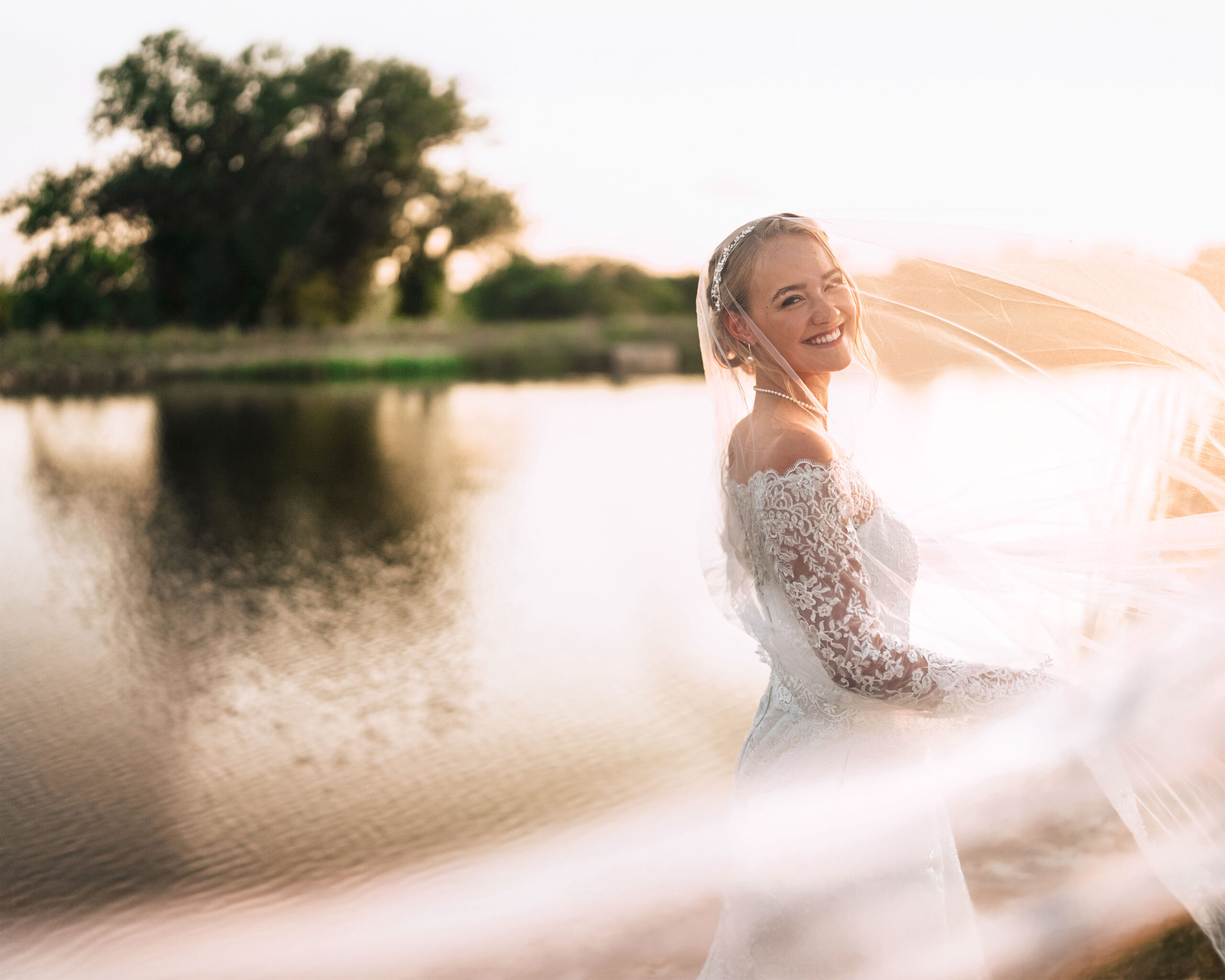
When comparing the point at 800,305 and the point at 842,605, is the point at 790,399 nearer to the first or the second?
the point at 800,305

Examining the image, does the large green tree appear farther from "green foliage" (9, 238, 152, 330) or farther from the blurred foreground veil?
the blurred foreground veil

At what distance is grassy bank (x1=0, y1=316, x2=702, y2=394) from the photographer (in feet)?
85.7

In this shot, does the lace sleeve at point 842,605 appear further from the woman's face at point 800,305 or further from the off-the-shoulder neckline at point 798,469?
the woman's face at point 800,305

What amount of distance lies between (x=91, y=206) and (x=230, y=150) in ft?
15.0

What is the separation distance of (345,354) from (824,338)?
31636 millimetres

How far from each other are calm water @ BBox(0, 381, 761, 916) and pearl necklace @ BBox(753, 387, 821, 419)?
229 cm

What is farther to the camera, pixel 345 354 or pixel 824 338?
pixel 345 354

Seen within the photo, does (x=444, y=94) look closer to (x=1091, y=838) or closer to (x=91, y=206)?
(x=91, y=206)

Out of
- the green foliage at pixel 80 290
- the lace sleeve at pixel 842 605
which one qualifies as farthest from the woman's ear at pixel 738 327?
the green foliage at pixel 80 290

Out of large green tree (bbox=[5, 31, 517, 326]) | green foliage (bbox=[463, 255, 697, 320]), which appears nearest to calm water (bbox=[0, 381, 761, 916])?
large green tree (bbox=[5, 31, 517, 326])

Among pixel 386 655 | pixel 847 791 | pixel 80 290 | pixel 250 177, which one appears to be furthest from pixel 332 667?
pixel 250 177

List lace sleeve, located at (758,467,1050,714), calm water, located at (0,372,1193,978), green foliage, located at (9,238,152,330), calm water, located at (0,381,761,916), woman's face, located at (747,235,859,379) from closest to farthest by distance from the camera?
lace sleeve, located at (758,467,1050,714)
woman's face, located at (747,235,859,379)
calm water, located at (0,372,1193,978)
calm water, located at (0,381,761,916)
green foliage, located at (9,238,152,330)

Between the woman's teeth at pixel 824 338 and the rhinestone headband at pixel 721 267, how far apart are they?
0.18 meters

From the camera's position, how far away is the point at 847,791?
5.72 feet
